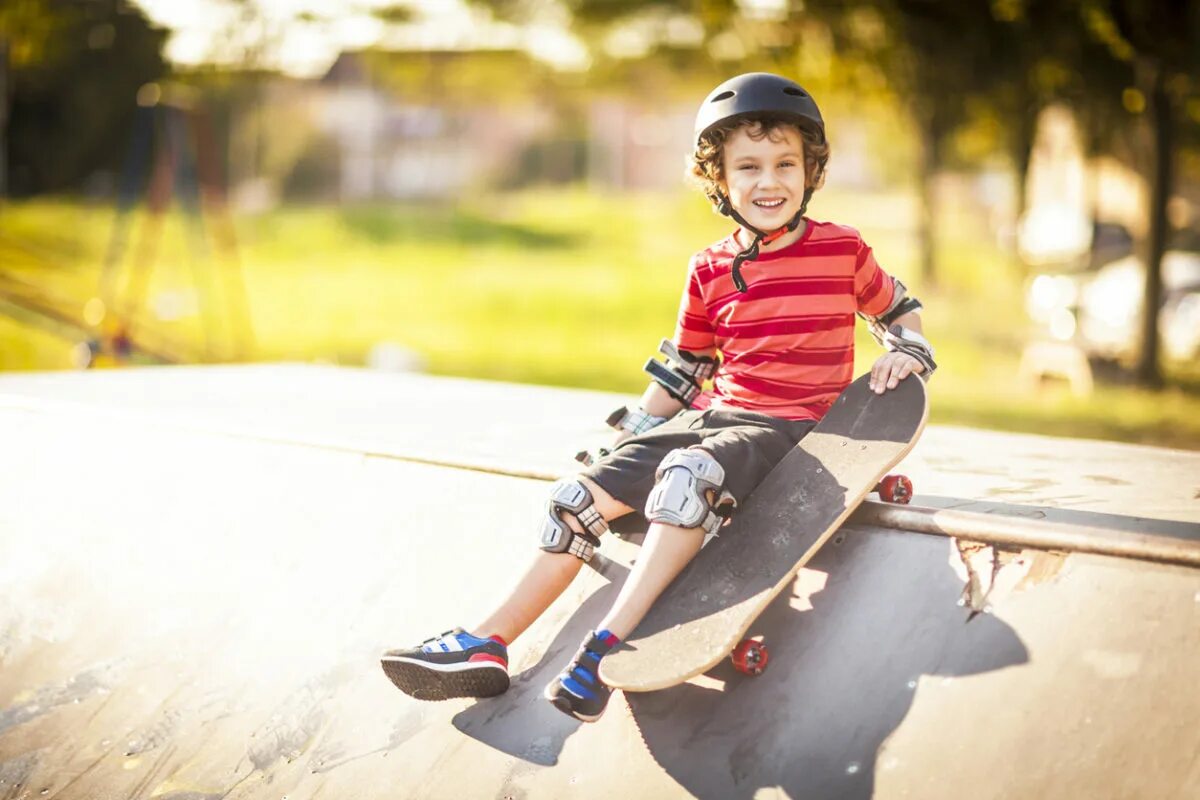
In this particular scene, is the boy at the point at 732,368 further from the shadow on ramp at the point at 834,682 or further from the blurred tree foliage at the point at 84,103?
the blurred tree foliage at the point at 84,103

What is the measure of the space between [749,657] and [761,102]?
1.47m

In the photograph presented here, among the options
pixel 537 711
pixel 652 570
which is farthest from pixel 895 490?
pixel 537 711

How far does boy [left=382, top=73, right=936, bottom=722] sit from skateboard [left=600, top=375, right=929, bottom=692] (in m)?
0.05

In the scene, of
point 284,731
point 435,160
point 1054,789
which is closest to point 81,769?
point 284,731

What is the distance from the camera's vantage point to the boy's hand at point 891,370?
3473mm

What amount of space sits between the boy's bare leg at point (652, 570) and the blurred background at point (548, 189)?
7603 millimetres

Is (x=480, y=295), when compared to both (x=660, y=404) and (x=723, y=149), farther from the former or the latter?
(x=723, y=149)

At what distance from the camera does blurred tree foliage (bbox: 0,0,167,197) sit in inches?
1433

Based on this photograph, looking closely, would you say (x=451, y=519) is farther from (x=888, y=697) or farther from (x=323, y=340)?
(x=323, y=340)

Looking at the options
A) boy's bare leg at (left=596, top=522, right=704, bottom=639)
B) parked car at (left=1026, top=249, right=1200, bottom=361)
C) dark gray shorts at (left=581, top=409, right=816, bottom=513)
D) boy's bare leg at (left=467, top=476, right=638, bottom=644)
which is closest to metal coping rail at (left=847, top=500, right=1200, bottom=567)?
dark gray shorts at (left=581, top=409, right=816, bottom=513)

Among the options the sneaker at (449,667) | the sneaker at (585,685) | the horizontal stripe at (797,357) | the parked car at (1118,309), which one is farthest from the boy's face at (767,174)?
the parked car at (1118,309)

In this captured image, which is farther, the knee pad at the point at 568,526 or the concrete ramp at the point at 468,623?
the knee pad at the point at 568,526

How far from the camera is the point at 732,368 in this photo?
359 cm

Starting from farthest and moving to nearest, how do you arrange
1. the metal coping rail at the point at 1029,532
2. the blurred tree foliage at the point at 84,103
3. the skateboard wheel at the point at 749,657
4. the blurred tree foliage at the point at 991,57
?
the blurred tree foliage at the point at 84,103 → the blurred tree foliage at the point at 991,57 → the skateboard wheel at the point at 749,657 → the metal coping rail at the point at 1029,532
